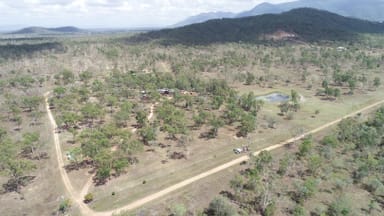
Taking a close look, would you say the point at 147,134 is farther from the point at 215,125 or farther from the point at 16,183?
the point at 16,183

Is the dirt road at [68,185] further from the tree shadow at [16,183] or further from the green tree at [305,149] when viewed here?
the green tree at [305,149]

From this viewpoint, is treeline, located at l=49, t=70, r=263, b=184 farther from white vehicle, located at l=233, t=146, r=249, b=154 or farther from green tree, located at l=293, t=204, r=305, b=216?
green tree, located at l=293, t=204, r=305, b=216

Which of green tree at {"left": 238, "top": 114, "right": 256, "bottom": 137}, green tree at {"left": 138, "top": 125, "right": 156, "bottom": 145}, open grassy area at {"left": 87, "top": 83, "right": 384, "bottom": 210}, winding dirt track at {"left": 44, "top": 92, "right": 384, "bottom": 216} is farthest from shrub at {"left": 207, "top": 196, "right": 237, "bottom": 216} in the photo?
green tree at {"left": 238, "top": 114, "right": 256, "bottom": 137}

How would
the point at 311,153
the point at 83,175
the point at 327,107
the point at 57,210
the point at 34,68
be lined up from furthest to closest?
the point at 34,68 < the point at 327,107 < the point at 311,153 < the point at 83,175 < the point at 57,210

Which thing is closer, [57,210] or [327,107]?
[57,210]

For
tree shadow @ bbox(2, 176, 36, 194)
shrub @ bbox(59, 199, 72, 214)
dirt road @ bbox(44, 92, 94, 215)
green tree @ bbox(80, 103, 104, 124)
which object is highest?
green tree @ bbox(80, 103, 104, 124)

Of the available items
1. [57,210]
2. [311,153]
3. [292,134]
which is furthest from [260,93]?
[57,210]

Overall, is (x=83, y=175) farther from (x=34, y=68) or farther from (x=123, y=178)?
(x=34, y=68)


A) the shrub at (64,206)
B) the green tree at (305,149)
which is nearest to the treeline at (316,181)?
the green tree at (305,149)
